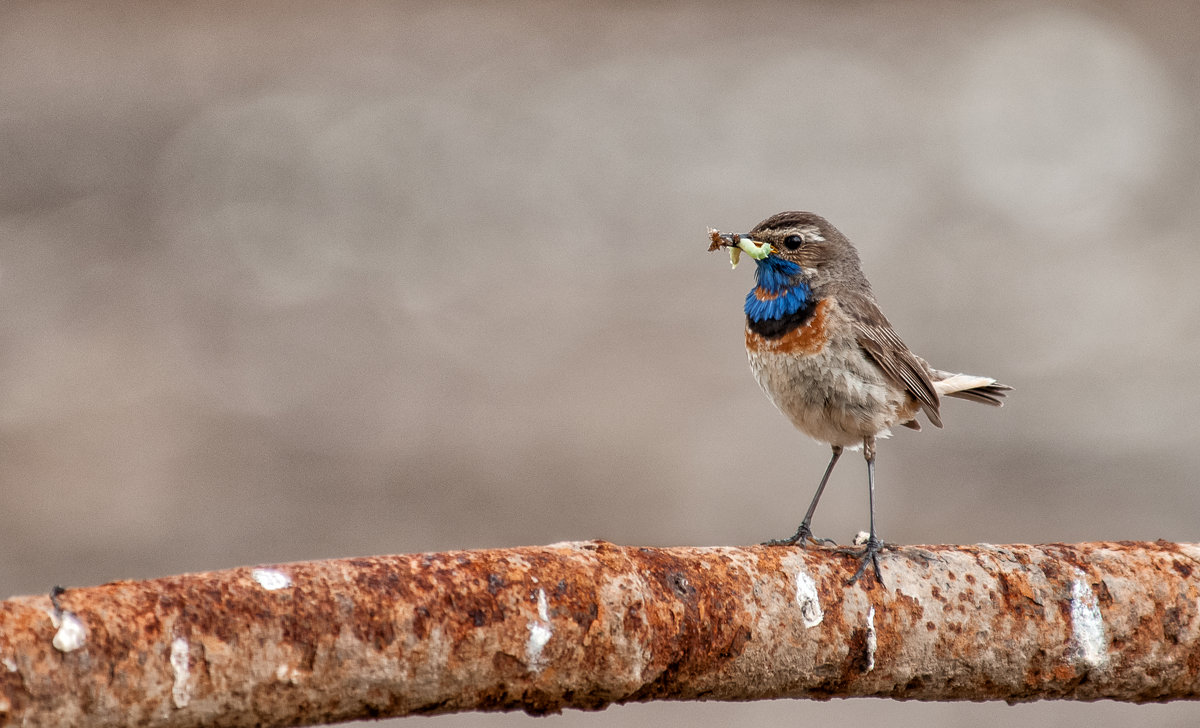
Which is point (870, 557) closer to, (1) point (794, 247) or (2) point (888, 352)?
(2) point (888, 352)

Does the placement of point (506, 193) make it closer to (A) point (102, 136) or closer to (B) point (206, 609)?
(A) point (102, 136)

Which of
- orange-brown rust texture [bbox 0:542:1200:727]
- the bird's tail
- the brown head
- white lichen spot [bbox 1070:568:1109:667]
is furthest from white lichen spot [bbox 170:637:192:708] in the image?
the bird's tail

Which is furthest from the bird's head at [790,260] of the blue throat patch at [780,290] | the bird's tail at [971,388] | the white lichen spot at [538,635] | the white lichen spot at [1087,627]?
the white lichen spot at [538,635]

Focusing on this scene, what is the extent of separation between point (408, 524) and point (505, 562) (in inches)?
282

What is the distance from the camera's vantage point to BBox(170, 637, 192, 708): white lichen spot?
6.53ft

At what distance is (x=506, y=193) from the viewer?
1114 cm

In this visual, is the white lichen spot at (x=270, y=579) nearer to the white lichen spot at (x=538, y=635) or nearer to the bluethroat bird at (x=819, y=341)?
the white lichen spot at (x=538, y=635)

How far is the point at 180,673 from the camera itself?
6.55 feet

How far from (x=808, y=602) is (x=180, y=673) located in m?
1.25

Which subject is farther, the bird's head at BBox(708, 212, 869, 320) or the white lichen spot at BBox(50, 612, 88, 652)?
the bird's head at BBox(708, 212, 869, 320)

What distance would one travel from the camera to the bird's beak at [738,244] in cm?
405

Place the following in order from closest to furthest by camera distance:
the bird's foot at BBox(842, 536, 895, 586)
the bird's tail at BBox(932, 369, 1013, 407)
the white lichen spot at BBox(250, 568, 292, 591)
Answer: the white lichen spot at BBox(250, 568, 292, 591)
the bird's foot at BBox(842, 536, 895, 586)
the bird's tail at BBox(932, 369, 1013, 407)

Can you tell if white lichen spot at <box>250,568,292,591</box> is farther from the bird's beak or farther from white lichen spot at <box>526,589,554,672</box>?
the bird's beak

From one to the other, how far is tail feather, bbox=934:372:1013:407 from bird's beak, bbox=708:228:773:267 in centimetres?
92
